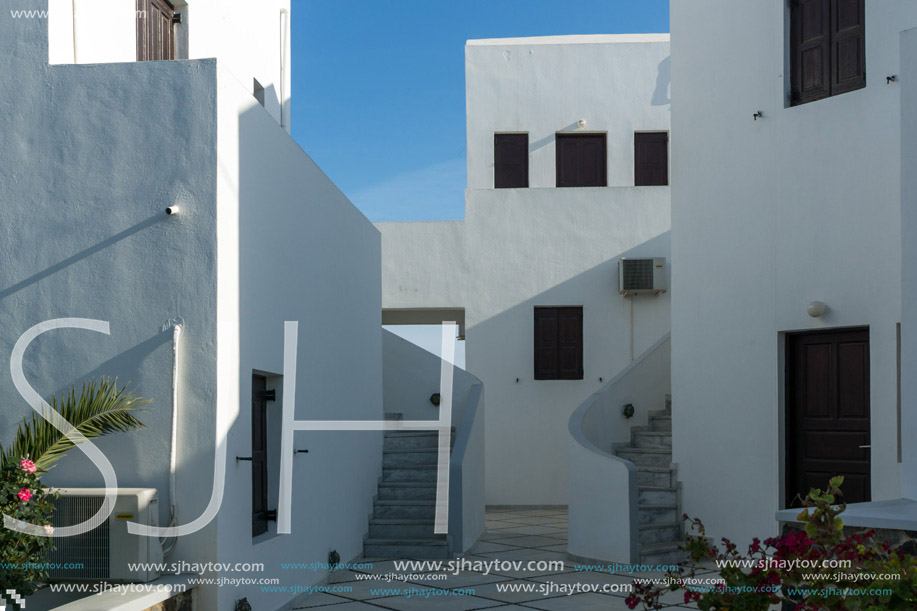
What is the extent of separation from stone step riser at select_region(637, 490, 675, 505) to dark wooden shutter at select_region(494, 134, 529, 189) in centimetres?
623

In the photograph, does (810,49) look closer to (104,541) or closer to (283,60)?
(283,60)

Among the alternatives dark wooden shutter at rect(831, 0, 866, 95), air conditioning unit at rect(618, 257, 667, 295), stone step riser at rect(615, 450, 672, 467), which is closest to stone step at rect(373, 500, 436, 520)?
stone step riser at rect(615, 450, 672, 467)

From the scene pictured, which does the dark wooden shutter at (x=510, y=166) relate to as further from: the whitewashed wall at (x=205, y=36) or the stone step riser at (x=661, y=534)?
the stone step riser at (x=661, y=534)

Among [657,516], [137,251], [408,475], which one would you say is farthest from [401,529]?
[137,251]

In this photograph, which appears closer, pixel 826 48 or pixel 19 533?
pixel 19 533

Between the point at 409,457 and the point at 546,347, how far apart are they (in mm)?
3724

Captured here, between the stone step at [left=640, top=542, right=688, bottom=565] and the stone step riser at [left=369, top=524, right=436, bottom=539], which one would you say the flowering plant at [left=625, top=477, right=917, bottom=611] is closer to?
the stone step at [left=640, top=542, right=688, bottom=565]

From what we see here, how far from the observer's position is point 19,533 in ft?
Answer: 15.5

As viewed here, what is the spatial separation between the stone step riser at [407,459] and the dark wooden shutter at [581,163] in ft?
18.0

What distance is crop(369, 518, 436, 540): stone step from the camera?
9.43m

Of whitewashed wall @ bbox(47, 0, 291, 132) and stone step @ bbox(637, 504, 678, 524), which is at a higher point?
whitewashed wall @ bbox(47, 0, 291, 132)

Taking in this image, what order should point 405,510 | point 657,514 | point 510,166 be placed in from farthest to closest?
point 510,166 < point 405,510 < point 657,514

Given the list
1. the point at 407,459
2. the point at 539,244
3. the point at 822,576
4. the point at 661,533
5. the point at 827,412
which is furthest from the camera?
the point at 539,244

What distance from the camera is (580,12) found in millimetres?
15516
